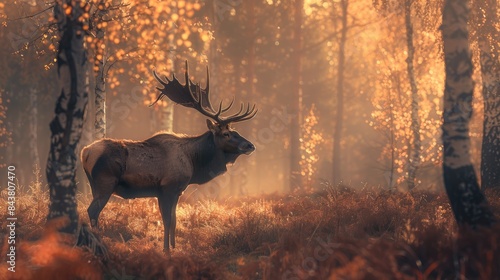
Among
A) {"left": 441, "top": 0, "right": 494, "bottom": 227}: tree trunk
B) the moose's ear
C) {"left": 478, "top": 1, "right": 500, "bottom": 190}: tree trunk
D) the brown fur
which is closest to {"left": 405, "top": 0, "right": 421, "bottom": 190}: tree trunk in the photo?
{"left": 478, "top": 1, "right": 500, "bottom": 190}: tree trunk

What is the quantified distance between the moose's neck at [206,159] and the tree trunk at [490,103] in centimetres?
633

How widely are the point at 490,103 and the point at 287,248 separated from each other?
800cm

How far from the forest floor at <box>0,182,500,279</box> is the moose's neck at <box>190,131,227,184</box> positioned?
1.01 meters

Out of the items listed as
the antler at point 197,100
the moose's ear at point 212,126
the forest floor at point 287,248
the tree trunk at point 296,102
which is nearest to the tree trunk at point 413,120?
the forest floor at point 287,248

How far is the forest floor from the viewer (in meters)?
6.49

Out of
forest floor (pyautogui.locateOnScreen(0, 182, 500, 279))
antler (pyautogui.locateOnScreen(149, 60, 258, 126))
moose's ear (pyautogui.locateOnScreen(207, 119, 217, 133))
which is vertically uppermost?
antler (pyautogui.locateOnScreen(149, 60, 258, 126))

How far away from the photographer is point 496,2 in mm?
14414

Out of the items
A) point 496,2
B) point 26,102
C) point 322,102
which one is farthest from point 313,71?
point 496,2

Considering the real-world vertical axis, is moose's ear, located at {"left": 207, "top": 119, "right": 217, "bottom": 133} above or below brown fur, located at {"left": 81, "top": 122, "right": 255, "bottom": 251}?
above

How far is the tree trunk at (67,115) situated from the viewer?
828cm

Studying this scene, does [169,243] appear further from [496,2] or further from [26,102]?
[26,102]

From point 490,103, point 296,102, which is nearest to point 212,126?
point 490,103

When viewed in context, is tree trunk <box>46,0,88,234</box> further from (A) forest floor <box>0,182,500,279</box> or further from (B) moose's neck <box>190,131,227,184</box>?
(B) moose's neck <box>190,131,227,184</box>

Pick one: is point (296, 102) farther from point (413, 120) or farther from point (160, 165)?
point (160, 165)
